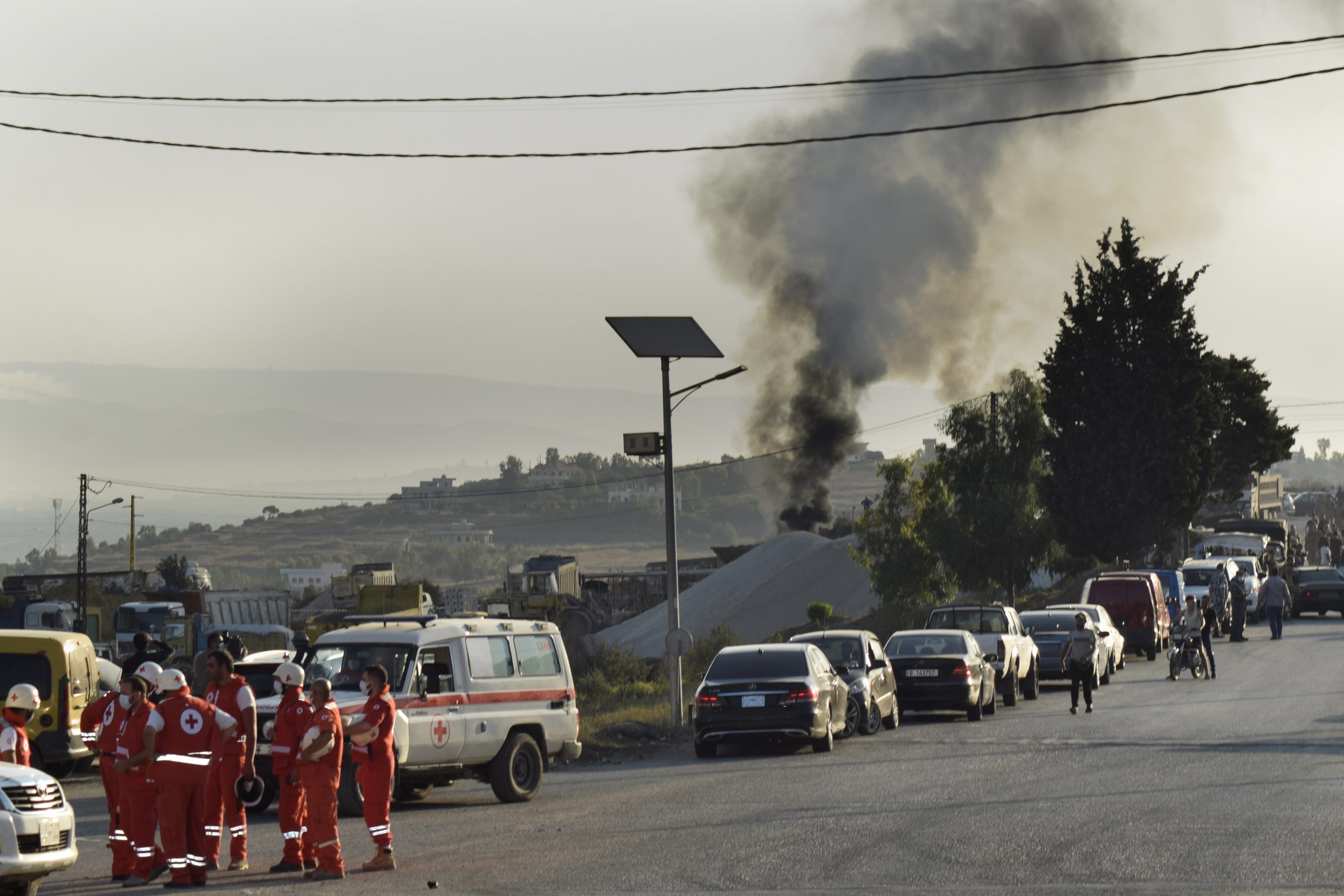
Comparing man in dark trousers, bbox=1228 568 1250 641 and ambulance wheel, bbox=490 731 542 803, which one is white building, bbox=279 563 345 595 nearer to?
man in dark trousers, bbox=1228 568 1250 641

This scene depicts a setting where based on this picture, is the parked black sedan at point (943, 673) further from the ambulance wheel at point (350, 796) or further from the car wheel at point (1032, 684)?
the ambulance wheel at point (350, 796)

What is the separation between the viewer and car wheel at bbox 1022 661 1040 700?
93.3ft

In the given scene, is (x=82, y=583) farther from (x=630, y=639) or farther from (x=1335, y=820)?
(x=1335, y=820)

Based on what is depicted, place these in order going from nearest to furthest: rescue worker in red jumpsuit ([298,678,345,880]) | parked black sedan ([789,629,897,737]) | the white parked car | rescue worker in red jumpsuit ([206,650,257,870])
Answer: the white parked car
rescue worker in red jumpsuit ([298,678,345,880])
rescue worker in red jumpsuit ([206,650,257,870])
parked black sedan ([789,629,897,737])

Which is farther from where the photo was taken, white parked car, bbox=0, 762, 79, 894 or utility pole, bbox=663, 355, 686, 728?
utility pole, bbox=663, 355, 686, 728

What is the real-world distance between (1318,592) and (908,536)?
13173 mm

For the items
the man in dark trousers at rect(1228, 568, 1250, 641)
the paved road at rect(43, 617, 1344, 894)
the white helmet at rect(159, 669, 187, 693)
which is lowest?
the paved road at rect(43, 617, 1344, 894)

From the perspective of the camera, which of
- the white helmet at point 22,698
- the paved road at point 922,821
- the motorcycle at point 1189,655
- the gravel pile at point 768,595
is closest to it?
the paved road at point 922,821

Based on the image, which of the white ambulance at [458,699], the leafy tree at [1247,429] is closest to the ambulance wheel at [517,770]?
the white ambulance at [458,699]

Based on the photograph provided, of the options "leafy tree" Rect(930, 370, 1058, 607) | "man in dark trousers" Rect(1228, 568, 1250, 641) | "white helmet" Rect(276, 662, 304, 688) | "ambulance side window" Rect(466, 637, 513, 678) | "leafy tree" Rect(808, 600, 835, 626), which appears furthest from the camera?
"leafy tree" Rect(808, 600, 835, 626)

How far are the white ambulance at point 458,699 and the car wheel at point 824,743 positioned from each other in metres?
4.44

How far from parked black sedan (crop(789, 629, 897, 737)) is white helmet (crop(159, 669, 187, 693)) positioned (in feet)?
39.8

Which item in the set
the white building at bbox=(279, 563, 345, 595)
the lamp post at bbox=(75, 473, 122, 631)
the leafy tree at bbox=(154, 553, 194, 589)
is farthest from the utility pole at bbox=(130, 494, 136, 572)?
the white building at bbox=(279, 563, 345, 595)

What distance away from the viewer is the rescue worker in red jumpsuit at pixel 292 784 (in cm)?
1159
